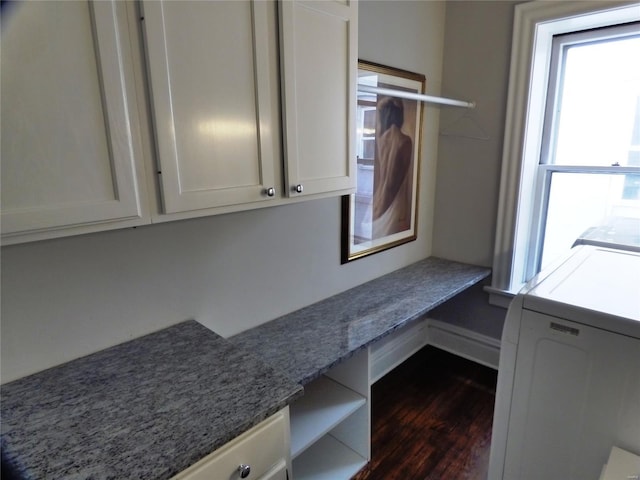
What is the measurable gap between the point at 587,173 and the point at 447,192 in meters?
0.77

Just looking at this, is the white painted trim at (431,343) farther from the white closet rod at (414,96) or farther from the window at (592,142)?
the white closet rod at (414,96)

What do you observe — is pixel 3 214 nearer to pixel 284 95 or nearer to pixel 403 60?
pixel 284 95

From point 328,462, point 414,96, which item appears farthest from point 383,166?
point 328,462

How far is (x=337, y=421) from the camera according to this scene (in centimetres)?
161

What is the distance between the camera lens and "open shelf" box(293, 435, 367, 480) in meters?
1.73

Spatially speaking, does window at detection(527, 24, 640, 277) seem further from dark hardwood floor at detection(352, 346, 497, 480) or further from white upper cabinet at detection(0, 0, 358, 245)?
white upper cabinet at detection(0, 0, 358, 245)

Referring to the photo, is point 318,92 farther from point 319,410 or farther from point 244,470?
point 319,410

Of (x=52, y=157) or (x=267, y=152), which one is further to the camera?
(x=267, y=152)

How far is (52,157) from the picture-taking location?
2.67ft

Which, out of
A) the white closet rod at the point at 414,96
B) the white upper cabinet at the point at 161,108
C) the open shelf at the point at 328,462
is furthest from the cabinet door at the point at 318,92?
the open shelf at the point at 328,462

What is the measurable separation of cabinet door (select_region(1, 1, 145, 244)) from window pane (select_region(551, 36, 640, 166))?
2353 mm

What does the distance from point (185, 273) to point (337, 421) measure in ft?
2.81

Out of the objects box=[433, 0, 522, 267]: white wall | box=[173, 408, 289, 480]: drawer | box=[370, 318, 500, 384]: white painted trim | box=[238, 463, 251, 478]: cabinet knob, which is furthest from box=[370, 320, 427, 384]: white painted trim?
box=[238, 463, 251, 478]: cabinet knob

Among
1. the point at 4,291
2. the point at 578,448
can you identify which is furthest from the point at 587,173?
the point at 4,291
